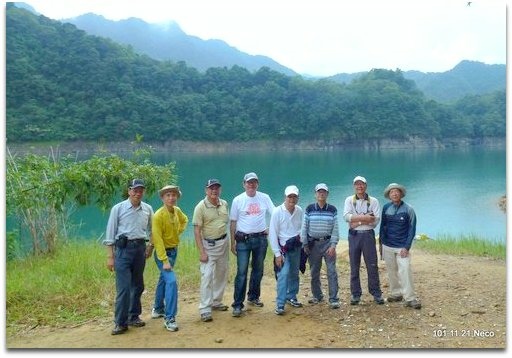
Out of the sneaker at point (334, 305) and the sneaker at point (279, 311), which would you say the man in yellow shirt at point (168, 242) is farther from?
the sneaker at point (334, 305)

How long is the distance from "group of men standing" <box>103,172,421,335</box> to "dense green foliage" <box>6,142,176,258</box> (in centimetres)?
212

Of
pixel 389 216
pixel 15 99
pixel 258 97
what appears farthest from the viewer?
pixel 258 97

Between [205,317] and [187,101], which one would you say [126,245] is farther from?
[187,101]

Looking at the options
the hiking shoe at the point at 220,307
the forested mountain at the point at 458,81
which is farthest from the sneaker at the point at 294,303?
the forested mountain at the point at 458,81

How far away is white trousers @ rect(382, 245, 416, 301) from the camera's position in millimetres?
3814

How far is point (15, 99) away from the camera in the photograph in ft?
78.5

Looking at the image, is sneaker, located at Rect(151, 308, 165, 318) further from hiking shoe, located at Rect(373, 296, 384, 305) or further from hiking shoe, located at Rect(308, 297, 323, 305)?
hiking shoe, located at Rect(373, 296, 384, 305)

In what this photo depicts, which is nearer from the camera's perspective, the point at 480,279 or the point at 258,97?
the point at 480,279

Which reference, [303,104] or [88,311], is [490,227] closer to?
[88,311]

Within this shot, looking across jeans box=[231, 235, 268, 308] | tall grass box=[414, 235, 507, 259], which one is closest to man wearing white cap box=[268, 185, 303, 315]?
jeans box=[231, 235, 268, 308]

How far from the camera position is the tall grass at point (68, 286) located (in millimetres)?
3912

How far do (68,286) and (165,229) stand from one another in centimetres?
155

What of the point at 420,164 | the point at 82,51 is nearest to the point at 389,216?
the point at 420,164

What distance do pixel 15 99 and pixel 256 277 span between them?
23908mm
